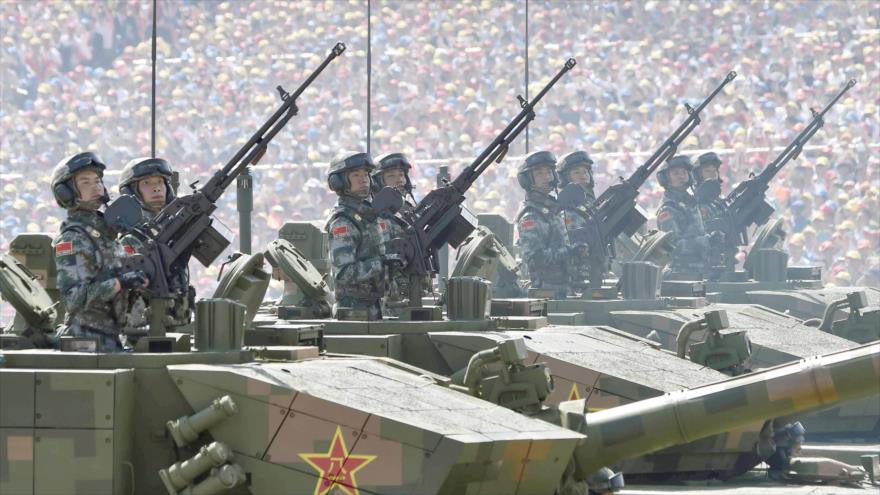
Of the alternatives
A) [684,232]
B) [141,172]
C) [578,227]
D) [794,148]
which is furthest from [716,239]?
[141,172]

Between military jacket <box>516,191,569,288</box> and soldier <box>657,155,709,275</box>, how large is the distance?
5142mm

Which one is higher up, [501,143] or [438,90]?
[438,90]

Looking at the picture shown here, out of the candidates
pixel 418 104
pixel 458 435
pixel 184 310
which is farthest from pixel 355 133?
pixel 458 435

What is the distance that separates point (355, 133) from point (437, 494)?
31.6m

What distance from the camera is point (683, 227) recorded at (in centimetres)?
2895

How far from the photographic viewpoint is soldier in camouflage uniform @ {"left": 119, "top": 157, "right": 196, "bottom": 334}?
14197 mm

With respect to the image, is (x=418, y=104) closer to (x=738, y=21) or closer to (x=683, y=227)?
(x=738, y=21)

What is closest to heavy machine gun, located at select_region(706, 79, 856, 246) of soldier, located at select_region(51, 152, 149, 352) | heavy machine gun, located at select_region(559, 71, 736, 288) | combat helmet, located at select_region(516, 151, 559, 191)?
heavy machine gun, located at select_region(559, 71, 736, 288)

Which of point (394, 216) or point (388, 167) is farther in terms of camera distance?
point (388, 167)

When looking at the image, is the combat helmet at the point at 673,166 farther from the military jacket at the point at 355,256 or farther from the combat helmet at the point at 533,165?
the military jacket at the point at 355,256

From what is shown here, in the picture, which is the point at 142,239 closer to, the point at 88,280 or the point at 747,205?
the point at 88,280

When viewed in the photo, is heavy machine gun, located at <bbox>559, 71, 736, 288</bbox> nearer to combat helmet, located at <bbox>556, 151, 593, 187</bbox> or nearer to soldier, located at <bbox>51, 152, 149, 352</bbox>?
combat helmet, located at <bbox>556, 151, 593, 187</bbox>

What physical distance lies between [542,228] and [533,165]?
0.84 metres

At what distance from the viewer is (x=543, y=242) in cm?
2388
